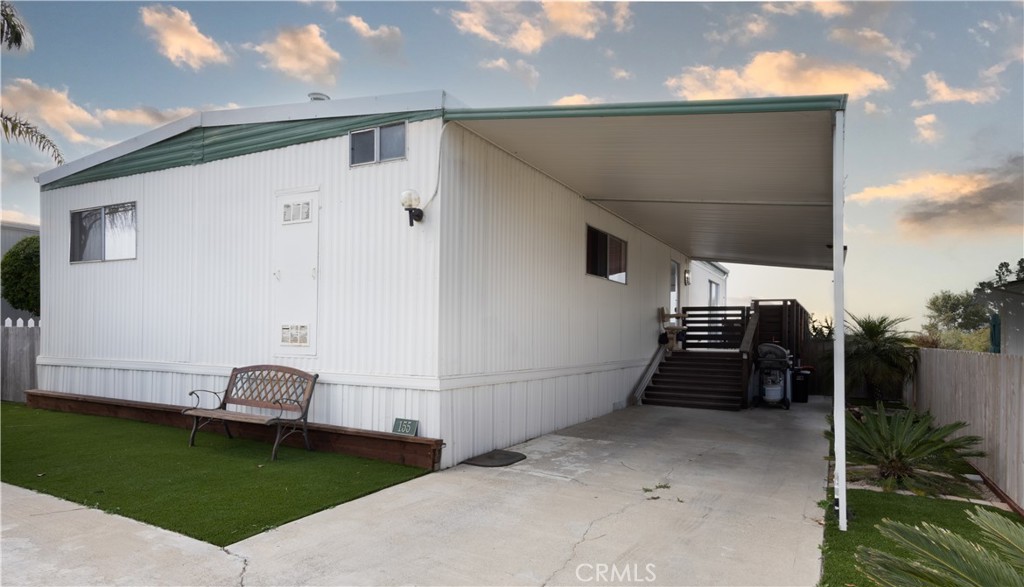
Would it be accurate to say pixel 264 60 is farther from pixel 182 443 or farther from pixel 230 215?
pixel 182 443

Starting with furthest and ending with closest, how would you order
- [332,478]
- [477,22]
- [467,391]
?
[477,22]
[467,391]
[332,478]

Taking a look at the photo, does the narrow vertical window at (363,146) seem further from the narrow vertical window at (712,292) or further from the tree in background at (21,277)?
the narrow vertical window at (712,292)

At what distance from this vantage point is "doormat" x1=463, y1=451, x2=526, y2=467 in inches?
241

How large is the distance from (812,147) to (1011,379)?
2.51m

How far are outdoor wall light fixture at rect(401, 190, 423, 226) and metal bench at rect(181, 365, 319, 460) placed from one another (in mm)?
2081

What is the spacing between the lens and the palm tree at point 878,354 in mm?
10633

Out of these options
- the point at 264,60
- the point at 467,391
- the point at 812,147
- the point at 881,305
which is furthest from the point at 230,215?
A: the point at 881,305

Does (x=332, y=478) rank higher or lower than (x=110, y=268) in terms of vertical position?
lower

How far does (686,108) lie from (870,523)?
3361 millimetres

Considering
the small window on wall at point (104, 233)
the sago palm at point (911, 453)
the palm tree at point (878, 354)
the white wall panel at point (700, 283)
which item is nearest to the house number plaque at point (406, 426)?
the sago palm at point (911, 453)

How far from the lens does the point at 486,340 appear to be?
6695 millimetres

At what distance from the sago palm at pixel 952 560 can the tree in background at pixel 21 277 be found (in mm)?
17015

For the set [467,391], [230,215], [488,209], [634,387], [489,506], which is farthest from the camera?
[634,387]

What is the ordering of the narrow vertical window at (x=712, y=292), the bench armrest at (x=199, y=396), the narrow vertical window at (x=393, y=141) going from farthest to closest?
1. the narrow vertical window at (x=712, y=292)
2. the bench armrest at (x=199, y=396)
3. the narrow vertical window at (x=393, y=141)
